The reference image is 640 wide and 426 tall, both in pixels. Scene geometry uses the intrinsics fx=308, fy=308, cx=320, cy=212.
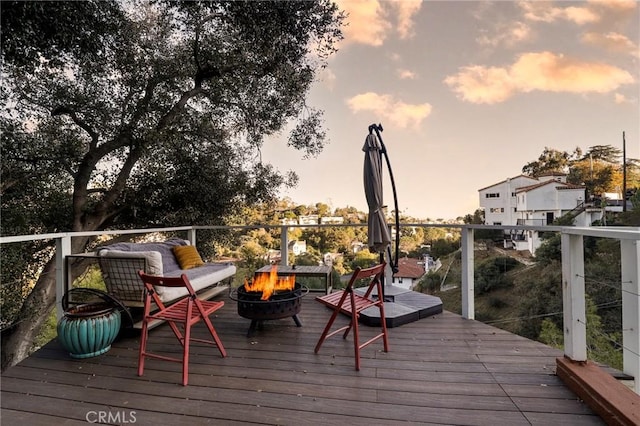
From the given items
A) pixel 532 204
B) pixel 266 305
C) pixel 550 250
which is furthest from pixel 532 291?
pixel 266 305

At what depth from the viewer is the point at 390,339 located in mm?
2812

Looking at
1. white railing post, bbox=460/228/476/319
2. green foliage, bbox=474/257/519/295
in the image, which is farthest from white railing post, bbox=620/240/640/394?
green foliage, bbox=474/257/519/295

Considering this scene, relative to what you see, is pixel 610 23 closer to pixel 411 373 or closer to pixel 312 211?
pixel 312 211

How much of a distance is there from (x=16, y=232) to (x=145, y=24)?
4.39m

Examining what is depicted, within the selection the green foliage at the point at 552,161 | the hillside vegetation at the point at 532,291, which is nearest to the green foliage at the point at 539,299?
the hillside vegetation at the point at 532,291

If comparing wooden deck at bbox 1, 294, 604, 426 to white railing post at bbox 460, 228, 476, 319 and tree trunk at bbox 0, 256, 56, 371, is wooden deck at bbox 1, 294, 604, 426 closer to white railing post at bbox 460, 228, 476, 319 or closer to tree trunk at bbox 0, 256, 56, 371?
white railing post at bbox 460, 228, 476, 319

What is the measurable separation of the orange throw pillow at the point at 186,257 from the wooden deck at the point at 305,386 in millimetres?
1391

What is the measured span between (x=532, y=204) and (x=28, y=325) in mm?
25090

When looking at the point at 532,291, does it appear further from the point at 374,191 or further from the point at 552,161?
the point at 552,161

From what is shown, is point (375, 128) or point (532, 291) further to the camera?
point (532, 291)

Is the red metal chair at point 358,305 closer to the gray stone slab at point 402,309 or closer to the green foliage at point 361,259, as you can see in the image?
the gray stone slab at point 402,309

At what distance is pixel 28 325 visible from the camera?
18.0 ft

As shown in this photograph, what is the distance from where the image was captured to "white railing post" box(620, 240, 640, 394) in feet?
6.09

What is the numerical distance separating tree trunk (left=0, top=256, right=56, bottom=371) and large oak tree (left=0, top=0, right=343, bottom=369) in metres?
0.02
